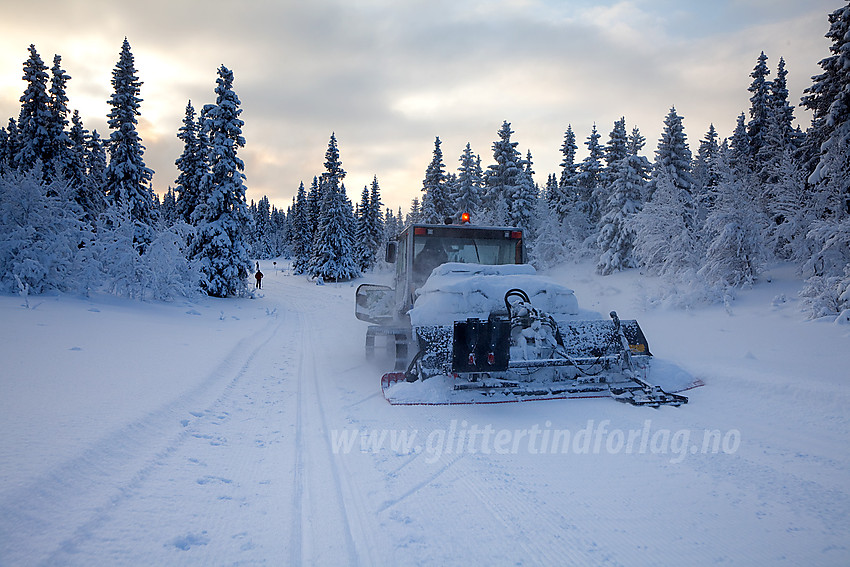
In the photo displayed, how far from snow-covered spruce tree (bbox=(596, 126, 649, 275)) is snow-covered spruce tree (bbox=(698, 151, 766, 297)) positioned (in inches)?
429

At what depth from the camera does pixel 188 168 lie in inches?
1218

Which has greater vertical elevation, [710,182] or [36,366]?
[710,182]

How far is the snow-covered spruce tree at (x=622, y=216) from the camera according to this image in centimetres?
2672

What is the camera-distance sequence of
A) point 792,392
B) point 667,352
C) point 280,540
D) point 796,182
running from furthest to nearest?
point 796,182 < point 667,352 < point 792,392 < point 280,540

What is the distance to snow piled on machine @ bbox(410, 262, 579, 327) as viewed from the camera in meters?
6.07

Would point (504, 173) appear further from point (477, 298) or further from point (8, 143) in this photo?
point (8, 143)

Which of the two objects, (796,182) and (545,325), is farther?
(796,182)

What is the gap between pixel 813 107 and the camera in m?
17.1

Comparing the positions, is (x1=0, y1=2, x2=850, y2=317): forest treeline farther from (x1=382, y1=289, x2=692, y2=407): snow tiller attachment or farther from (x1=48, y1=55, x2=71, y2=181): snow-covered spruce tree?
(x1=382, y1=289, x2=692, y2=407): snow tiller attachment

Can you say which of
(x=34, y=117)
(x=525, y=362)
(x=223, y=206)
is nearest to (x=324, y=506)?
(x=525, y=362)

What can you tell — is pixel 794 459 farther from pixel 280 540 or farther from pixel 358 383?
pixel 358 383

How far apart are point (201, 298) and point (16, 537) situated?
731 inches

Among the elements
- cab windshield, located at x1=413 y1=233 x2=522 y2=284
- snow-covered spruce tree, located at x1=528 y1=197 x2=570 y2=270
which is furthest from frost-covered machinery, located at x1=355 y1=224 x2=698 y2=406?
snow-covered spruce tree, located at x1=528 y1=197 x2=570 y2=270

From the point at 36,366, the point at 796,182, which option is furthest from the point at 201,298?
the point at 796,182
